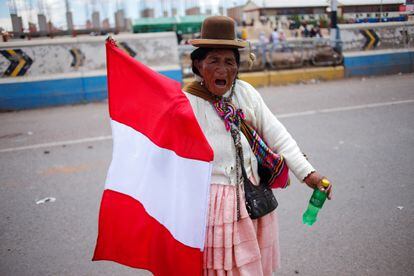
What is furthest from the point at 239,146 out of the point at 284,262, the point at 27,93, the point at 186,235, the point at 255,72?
the point at 255,72

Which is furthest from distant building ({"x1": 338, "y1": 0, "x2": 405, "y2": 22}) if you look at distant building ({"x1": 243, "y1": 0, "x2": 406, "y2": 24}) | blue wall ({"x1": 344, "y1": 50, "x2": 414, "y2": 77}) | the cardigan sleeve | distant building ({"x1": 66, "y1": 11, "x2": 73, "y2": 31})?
distant building ({"x1": 66, "y1": 11, "x2": 73, "y2": 31})

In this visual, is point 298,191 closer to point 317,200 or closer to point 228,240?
point 317,200

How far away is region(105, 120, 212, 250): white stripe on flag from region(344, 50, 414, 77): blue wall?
11848 millimetres

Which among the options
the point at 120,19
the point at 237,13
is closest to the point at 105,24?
the point at 120,19

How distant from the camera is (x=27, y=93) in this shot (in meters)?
9.75

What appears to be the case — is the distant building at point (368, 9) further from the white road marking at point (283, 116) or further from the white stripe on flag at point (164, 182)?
the white stripe on flag at point (164, 182)

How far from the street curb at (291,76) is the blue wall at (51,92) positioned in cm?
263

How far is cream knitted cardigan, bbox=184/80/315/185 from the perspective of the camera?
6.51 feet

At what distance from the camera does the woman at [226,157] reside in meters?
1.93

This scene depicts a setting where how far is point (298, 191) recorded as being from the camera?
439 centimetres

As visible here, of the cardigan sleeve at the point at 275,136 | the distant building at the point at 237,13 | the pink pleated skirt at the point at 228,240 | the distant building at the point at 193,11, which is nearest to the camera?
the pink pleated skirt at the point at 228,240

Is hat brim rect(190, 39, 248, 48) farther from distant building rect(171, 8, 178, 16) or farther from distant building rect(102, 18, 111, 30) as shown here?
distant building rect(171, 8, 178, 16)

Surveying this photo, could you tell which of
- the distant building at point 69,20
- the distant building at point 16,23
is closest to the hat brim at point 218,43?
the distant building at point 16,23

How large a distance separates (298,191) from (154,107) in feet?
9.49
